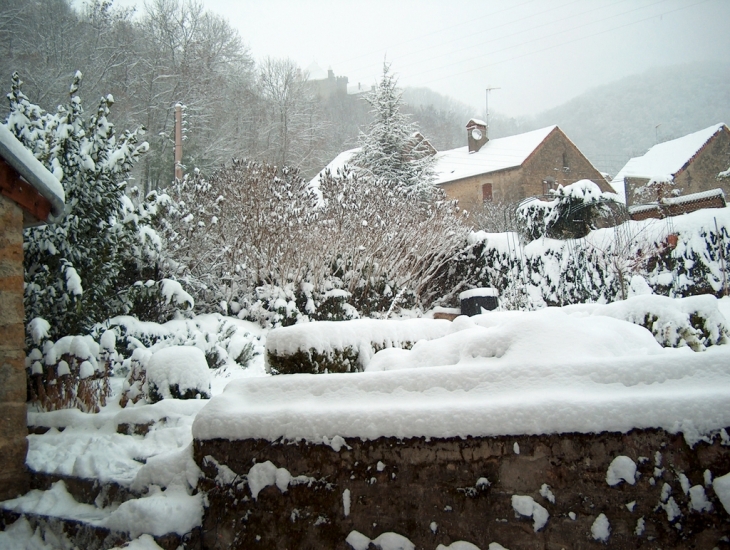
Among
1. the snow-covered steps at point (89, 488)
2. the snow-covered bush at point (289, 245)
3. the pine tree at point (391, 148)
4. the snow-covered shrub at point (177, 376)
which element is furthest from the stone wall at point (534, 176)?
the snow-covered steps at point (89, 488)

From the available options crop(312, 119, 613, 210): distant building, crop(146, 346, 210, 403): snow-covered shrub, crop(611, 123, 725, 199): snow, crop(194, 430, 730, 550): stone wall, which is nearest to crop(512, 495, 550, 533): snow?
crop(194, 430, 730, 550): stone wall

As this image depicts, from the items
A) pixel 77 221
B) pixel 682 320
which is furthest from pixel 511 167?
pixel 77 221

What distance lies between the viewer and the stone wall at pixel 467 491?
6.10ft

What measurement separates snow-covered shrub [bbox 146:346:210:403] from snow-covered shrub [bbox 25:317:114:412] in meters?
0.64

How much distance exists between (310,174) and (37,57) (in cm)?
1331

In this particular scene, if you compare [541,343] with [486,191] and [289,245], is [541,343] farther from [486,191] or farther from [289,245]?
[486,191]

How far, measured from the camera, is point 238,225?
884 centimetres

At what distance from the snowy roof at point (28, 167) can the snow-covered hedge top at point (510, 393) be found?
7.30 feet

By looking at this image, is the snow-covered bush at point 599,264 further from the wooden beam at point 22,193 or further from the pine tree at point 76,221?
the wooden beam at point 22,193

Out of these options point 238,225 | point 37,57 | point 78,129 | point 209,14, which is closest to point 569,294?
point 238,225

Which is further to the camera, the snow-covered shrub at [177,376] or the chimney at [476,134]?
the chimney at [476,134]

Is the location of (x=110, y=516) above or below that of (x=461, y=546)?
below

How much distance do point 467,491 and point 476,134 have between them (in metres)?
28.0

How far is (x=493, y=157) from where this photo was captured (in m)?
27.0
